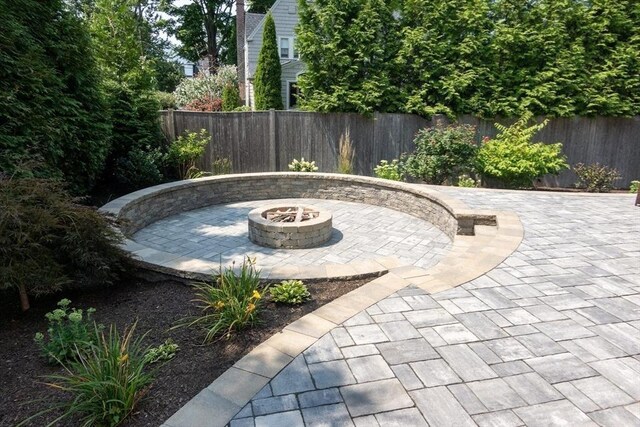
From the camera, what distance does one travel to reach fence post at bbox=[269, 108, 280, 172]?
9.44 m

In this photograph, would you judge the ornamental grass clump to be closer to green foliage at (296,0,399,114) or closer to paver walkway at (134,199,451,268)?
paver walkway at (134,199,451,268)

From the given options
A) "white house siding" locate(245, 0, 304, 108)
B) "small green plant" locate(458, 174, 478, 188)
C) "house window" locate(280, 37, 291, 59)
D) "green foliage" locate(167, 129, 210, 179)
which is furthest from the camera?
"house window" locate(280, 37, 291, 59)

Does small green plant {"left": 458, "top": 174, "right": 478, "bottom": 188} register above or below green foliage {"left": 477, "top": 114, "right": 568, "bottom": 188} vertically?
below

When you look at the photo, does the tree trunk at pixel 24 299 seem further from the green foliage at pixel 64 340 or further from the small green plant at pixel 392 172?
the small green plant at pixel 392 172

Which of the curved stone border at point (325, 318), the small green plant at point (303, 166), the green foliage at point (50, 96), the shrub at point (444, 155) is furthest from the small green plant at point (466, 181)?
the green foliage at point (50, 96)

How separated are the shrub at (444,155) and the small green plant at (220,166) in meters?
4.11

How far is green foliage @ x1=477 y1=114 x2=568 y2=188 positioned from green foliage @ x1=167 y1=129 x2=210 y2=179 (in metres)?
5.87

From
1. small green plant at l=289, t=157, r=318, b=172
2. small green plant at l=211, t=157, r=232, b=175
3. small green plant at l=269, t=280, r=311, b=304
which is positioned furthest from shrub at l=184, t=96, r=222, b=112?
small green plant at l=269, t=280, r=311, b=304

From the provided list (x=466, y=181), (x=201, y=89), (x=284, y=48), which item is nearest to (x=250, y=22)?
(x=284, y=48)

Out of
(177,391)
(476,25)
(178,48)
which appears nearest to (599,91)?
(476,25)

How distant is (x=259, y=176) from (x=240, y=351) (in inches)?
224

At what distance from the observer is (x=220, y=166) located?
909cm

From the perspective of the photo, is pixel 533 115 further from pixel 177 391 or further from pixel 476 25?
pixel 177 391

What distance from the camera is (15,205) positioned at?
3.09m
